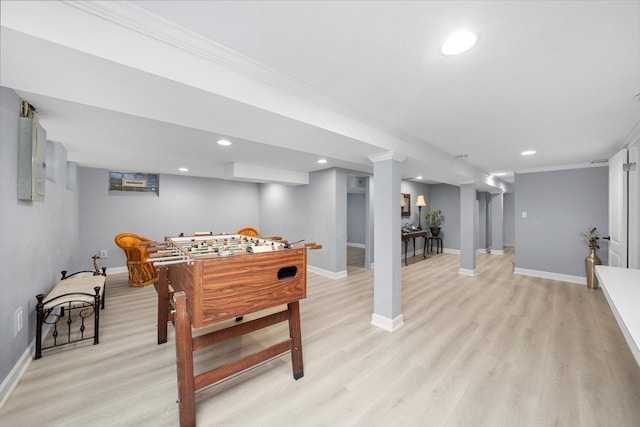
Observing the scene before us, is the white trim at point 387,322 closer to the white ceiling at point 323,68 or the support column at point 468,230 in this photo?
the white ceiling at point 323,68

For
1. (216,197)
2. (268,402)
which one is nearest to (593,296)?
(268,402)

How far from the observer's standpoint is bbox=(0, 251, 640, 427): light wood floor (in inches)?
63.3

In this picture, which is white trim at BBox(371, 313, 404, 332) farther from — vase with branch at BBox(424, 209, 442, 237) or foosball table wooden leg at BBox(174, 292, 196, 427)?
vase with branch at BBox(424, 209, 442, 237)

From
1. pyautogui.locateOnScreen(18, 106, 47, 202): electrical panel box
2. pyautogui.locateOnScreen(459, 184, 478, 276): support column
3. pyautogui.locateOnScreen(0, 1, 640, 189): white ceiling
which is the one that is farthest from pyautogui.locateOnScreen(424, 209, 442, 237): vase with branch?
pyautogui.locateOnScreen(18, 106, 47, 202): electrical panel box

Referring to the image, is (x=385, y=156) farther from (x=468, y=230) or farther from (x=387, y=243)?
(x=468, y=230)

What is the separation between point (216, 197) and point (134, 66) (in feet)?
18.4

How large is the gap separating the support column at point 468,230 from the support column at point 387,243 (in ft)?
10.2

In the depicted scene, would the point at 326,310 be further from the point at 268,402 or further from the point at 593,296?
the point at 593,296

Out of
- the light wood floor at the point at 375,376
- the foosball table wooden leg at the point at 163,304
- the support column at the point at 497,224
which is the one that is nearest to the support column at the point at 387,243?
the light wood floor at the point at 375,376

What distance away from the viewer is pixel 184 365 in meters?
1.54

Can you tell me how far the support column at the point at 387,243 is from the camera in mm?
2773

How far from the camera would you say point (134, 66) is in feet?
3.82

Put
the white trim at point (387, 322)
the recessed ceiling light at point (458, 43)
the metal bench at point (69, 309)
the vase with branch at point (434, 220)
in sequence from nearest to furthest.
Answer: the recessed ceiling light at point (458, 43), the metal bench at point (69, 309), the white trim at point (387, 322), the vase with branch at point (434, 220)

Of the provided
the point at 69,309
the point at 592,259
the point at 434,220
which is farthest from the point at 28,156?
the point at 434,220
